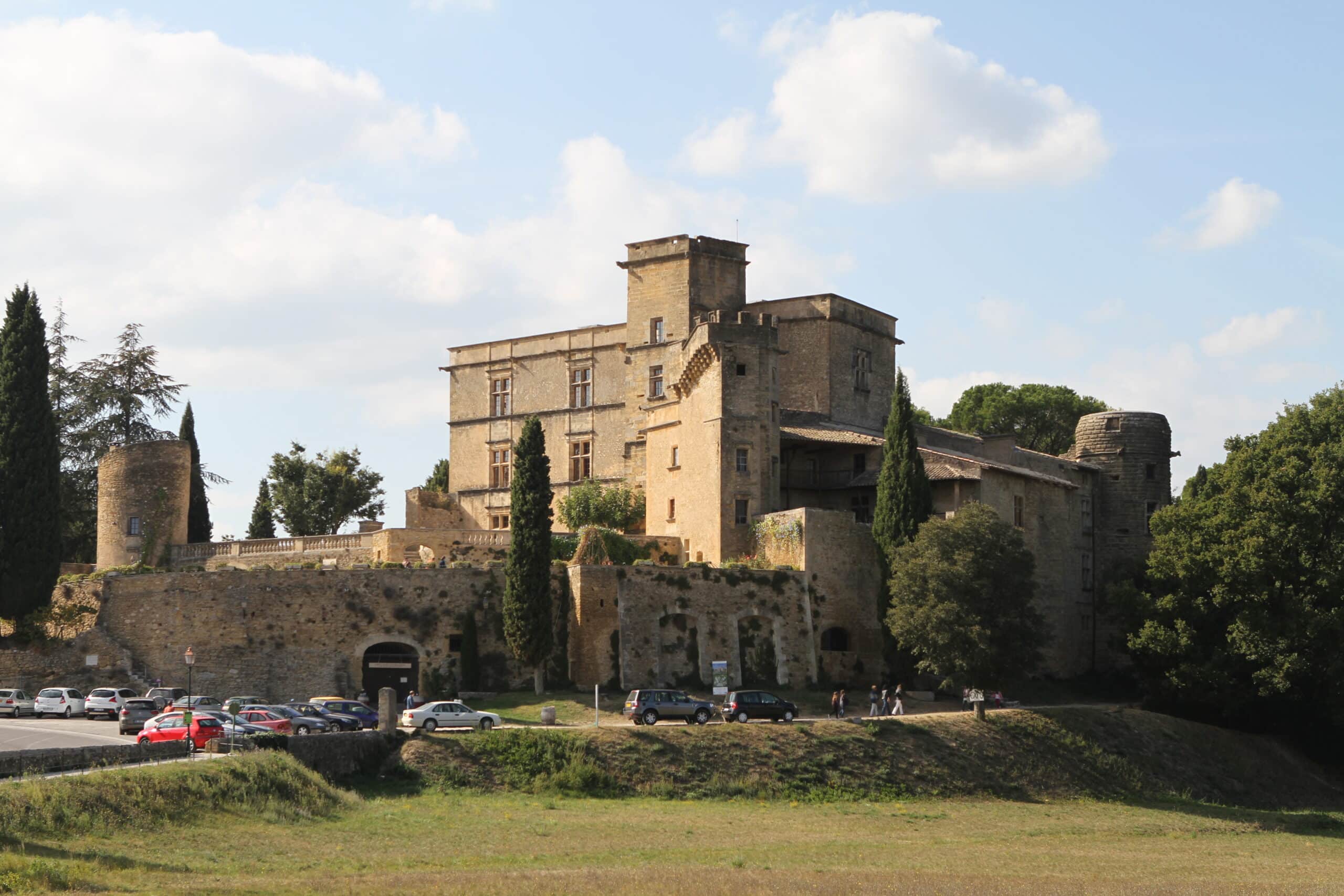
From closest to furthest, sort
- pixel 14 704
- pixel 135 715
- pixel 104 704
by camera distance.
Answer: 1. pixel 135 715
2. pixel 104 704
3. pixel 14 704

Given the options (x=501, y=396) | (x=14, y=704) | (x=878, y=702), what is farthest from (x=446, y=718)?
(x=501, y=396)

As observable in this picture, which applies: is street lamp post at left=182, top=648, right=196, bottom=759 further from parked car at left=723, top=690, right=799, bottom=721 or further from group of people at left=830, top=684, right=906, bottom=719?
group of people at left=830, top=684, right=906, bottom=719

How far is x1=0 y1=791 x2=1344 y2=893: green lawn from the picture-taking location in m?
28.8

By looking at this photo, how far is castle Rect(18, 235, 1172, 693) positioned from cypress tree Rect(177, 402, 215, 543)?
808cm

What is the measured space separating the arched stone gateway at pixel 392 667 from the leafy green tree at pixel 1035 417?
49.4m

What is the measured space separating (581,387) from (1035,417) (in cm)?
3393

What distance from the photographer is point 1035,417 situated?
9762cm

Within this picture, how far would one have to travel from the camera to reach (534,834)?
36.5 meters

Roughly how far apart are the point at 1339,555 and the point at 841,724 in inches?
805

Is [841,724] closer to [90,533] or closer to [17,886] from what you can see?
[17,886]

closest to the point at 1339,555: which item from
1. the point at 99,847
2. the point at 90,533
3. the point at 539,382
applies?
the point at 539,382

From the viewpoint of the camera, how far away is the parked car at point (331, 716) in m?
45.8

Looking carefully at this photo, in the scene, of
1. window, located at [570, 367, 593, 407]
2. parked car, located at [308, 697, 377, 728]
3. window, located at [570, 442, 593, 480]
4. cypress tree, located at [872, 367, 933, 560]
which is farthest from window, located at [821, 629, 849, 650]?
window, located at [570, 367, 593, 407]

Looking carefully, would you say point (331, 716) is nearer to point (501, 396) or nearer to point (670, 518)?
Result: point (670, 518)
